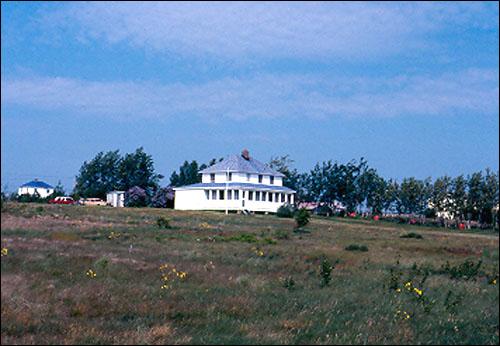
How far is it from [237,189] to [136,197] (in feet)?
15.5

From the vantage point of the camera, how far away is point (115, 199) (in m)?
9.27

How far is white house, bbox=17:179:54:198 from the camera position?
768 cm

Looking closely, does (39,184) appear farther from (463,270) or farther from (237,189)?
(463,270)

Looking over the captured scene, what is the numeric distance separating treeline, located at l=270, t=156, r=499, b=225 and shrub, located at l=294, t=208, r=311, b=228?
54cm

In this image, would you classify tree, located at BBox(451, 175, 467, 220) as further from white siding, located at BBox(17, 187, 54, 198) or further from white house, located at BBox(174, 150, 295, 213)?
white siding, located at BBox(17, 187, 54, 198)

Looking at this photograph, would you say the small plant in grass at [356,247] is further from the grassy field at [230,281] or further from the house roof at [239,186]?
the house roof at [239,186]

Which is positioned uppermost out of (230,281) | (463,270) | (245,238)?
(245,238)

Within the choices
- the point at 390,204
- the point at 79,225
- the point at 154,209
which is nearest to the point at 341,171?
the point at 390,204

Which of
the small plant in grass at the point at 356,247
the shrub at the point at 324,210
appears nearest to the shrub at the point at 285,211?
the shrub at the point at 324,210

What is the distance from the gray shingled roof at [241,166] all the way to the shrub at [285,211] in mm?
908

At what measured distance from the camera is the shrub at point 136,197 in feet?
31.2

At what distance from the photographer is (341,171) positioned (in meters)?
14.5

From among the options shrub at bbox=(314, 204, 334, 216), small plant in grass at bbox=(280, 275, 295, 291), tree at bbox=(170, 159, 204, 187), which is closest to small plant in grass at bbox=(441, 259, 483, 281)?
shrub at bbox=(314, 204, 334, 216)

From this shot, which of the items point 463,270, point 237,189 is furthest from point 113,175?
point 463,270
